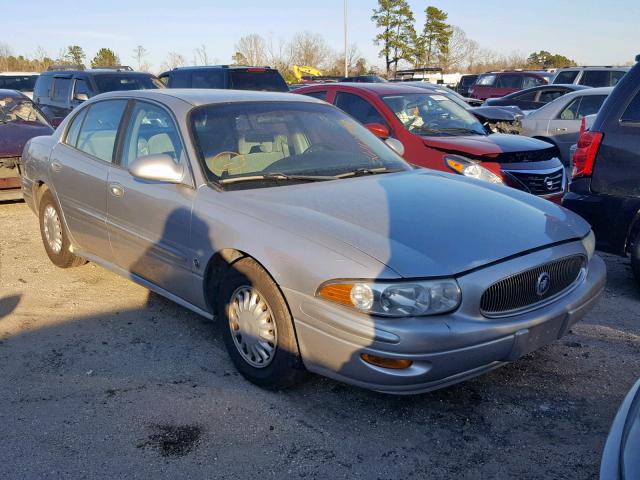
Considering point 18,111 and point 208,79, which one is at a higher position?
point 208,79

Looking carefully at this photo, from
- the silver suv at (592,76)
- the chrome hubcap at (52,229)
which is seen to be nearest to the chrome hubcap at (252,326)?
the chrome hubcap at (52,229)

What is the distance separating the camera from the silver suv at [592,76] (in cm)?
1638

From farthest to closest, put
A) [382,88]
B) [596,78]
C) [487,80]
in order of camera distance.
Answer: [487,80], [596,78], [382,88]

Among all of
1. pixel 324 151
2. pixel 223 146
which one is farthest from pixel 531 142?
pixel 223 146

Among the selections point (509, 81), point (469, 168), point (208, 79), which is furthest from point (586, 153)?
point (509, 81)

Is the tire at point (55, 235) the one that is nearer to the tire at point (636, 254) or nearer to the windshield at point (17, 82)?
the tire at point (636, 254)

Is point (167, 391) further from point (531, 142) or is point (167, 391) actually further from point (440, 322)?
point (531, 142)

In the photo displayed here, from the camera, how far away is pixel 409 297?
3008 mm

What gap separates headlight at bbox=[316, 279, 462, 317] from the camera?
3.00m

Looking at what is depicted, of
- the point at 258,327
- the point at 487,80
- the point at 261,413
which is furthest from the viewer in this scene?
the point at 487,80

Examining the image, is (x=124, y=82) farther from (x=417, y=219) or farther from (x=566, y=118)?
(x=417, y=219)

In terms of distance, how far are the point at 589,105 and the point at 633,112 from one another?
6.35 m

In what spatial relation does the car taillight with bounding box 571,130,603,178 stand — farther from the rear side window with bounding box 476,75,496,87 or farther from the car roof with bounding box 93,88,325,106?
the rear side window with bounding box 476,75,496,87

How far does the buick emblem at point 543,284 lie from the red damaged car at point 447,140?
10.9 ft
